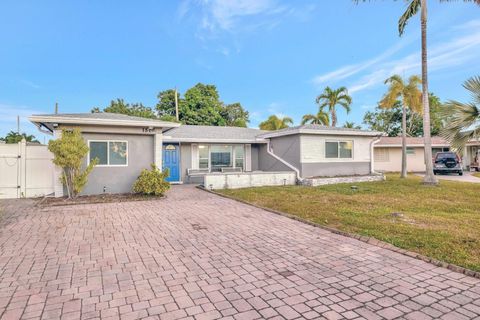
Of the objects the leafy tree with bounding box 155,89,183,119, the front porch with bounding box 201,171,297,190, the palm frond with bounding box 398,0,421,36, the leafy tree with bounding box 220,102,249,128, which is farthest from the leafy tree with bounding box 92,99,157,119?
the palm frond with bounding box 398,0,421,36

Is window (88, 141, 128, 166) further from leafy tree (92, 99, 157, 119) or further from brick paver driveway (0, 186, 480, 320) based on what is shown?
leafy tree (92, 99, 157, 119)

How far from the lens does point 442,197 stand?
946cm

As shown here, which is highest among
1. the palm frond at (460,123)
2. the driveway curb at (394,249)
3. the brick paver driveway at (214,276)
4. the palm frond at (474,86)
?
the palm frond at (474,86)

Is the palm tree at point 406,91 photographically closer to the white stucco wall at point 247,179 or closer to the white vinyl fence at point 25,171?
the white stucco wall at point 247,179

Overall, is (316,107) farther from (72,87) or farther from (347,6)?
(72,87)

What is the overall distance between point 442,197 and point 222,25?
14.8 m

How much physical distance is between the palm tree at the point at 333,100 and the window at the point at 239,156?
11860 millimetres

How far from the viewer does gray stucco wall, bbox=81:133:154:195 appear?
10.2 m

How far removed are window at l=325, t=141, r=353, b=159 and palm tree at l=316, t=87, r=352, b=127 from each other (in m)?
9.85

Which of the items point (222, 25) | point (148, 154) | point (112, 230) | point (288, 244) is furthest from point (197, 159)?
point (288, 244)

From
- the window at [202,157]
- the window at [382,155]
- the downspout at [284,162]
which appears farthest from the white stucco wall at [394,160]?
the window at [202,157]

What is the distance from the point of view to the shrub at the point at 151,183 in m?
9.95

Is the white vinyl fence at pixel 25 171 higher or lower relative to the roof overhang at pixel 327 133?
lower

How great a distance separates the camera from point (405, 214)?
6.75m
